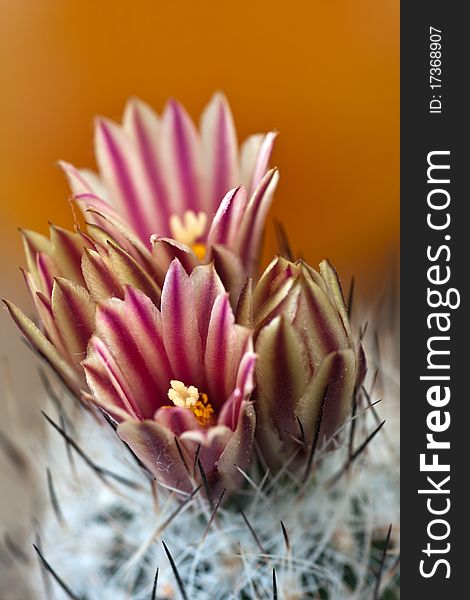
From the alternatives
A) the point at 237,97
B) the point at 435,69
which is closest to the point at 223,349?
the point at 435,69

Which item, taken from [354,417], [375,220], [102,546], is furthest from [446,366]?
[375,220]

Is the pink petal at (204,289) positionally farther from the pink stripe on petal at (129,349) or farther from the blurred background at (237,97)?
the blurred background at (237,97)

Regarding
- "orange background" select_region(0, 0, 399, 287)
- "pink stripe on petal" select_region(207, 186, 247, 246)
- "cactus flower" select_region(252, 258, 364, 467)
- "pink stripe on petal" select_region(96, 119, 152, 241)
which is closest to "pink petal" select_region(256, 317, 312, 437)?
"cactus flower" select_region(252, 258, 364, 467)

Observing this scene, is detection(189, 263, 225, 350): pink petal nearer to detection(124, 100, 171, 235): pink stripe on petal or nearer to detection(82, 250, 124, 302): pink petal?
detection(82, 250, 124, 302): pink petal

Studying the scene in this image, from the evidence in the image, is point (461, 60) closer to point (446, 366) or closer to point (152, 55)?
point (446, 366)

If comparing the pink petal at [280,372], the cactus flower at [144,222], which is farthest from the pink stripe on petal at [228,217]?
the pink petal at [280,372]

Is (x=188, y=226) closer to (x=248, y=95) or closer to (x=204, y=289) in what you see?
(x=204, y=289)
